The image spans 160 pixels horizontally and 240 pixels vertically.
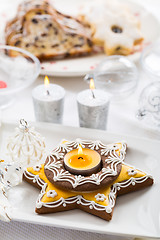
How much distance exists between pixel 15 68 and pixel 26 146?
0.42 meters

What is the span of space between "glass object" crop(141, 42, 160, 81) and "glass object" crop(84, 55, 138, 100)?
0.05m

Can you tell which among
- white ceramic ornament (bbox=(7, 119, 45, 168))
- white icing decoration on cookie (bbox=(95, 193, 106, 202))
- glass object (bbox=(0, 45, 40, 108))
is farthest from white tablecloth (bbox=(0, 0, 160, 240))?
white icing decoration on cookie (bbox=(95, 193, 106, 202))

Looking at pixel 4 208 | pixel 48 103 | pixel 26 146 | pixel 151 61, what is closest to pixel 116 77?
pixel 151 61

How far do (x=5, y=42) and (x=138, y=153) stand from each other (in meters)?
0.68

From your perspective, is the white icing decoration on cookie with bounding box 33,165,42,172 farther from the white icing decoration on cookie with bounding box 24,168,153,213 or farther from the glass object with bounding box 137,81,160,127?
the glass object with bounding box 137,81,160,127

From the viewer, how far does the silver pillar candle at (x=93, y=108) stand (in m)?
0.91

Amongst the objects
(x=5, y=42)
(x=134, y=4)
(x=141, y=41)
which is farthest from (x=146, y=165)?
(x=134, y=4)

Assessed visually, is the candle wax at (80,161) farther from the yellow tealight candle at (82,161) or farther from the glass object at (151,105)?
the glass object at (151,105)

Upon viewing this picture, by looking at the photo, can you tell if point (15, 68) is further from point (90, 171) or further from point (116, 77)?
point (90, 171)

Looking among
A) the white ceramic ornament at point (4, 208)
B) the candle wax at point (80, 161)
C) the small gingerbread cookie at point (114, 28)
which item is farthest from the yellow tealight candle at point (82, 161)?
the small gingerbread cookie at point (114, 28)

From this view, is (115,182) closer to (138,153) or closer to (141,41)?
(138,153)

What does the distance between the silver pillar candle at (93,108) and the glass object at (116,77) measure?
14 cm

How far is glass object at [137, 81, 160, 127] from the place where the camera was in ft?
3.05

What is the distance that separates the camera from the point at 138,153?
2.86 feet
